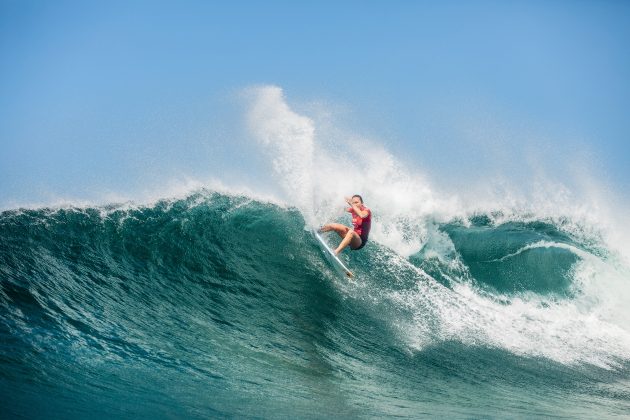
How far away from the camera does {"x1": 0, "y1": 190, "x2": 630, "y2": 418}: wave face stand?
3.98 metres

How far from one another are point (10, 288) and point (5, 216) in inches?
120

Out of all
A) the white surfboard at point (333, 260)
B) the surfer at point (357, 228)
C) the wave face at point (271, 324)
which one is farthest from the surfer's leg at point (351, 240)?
the wave face at point (271, 324)

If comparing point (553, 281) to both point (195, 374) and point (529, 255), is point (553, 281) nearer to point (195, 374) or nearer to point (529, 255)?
point (529, 255)

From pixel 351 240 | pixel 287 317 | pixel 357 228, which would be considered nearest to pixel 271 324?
pixel 287 317

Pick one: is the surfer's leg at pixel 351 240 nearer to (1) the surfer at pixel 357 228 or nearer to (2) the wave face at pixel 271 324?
(1) the surfer at pixel 357 228

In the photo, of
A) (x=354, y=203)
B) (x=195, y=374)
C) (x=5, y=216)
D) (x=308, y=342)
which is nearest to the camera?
(x=195, y=374)

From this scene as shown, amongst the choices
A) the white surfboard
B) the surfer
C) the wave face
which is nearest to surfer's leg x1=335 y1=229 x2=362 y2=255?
the surfer

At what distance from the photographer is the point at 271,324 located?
235 inches

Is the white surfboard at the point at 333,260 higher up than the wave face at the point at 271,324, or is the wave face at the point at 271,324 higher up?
the white surfboard at the point at 333,260

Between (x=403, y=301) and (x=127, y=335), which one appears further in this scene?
(x=403, y=301)

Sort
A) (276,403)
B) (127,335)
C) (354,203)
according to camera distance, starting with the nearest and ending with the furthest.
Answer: (276,403), (127,335), (354,203)

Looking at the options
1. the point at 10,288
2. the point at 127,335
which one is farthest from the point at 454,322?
the point at 10,288

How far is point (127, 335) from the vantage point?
4816 millimetres

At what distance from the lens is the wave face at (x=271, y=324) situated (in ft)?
13.1
